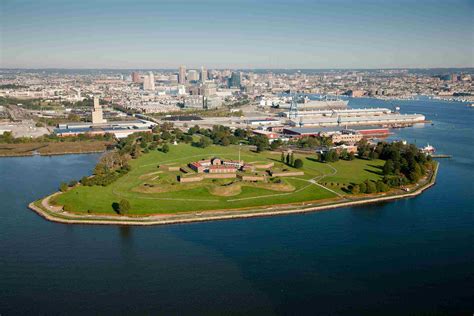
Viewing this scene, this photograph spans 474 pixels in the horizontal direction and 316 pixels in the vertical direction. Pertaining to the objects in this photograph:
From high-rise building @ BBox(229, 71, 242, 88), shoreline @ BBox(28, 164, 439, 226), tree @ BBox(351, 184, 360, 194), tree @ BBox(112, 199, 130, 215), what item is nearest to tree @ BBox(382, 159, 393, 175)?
tree @ BBox(351, 184, 360, 194)

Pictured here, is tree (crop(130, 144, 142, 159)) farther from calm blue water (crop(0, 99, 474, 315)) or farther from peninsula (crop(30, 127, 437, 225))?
calm blue water (crop(0, 99, 474, 315))

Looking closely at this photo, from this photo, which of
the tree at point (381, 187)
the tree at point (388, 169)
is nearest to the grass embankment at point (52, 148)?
the tree at point (388, 169)

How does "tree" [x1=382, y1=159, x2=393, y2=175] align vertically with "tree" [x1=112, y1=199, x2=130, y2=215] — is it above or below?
above

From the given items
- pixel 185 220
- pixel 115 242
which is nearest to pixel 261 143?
pixel 185 220

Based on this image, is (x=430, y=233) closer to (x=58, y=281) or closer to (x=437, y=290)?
(x=437, y=290)

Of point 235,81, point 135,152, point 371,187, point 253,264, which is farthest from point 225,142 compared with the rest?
point 235,81

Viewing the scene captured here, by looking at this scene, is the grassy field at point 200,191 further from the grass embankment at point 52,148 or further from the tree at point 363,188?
the grass embankment at point 52,148
